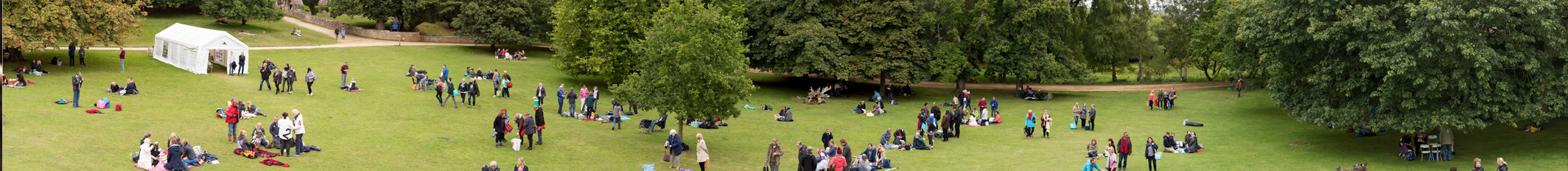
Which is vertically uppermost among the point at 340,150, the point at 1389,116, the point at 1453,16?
the point at 1453,16

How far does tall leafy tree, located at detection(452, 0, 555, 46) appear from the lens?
2430 inches

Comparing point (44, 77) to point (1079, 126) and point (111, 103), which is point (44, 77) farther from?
point (1079, 126)

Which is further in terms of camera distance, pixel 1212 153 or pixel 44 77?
pixel 44 77

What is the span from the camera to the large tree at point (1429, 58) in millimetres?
23734

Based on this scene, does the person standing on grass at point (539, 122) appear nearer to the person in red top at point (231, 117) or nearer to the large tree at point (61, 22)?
the person in red top at point (231, 117)

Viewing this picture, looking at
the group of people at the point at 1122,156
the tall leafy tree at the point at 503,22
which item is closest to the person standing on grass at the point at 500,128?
the group of people at the point at 1122,156

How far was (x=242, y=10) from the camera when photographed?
68375mm

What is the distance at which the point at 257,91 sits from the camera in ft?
119

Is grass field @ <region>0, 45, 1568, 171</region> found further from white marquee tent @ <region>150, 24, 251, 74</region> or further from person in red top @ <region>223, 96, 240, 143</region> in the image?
white marquee tent @ <region>150, 24, 251, 74</region>

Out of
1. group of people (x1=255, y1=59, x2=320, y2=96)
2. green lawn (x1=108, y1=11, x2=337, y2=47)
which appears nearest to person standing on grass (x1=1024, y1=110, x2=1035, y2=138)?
group of people (x1=255, y1=59, x2=320, y2=96)

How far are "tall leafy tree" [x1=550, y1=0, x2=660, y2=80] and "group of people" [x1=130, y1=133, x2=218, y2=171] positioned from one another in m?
20.5

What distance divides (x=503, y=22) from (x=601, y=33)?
72.0 ft

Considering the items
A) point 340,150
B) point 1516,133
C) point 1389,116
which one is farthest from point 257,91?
point 1516,133

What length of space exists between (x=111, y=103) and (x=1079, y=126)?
94.2 feet
